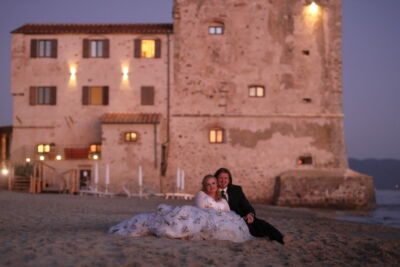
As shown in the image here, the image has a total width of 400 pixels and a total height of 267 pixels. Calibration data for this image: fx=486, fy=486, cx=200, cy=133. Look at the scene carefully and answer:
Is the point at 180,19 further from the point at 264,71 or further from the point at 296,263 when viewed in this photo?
the point at 296,263

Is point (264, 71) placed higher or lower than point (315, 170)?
higher

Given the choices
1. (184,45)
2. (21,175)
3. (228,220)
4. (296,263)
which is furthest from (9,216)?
(184,45)

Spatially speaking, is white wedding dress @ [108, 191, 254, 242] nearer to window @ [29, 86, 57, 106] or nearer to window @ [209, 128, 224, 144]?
window @ [209, 128, 224, 144]

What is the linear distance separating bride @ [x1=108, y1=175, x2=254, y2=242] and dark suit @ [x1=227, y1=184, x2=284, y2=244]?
368mm

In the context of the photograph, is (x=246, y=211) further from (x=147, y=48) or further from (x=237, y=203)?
(x=147, y=48)

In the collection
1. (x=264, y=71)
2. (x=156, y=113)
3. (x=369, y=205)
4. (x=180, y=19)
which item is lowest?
(x=369, y=205)

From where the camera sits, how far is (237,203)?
9.15m

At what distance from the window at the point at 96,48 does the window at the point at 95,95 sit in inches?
75.4

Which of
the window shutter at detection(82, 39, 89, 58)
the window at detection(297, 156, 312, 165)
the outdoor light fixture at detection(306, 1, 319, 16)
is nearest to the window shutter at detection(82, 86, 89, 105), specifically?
the window shutter at detection(82, 39, 89, 58)

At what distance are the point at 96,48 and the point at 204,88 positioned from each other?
6855 mm

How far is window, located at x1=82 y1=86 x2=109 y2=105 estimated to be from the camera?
93.3 feet

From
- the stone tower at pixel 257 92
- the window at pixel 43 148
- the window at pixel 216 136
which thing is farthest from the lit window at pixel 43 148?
the window at pixel 216 136

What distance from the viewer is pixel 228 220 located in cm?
849

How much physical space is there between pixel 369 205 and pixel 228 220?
20781 mm
